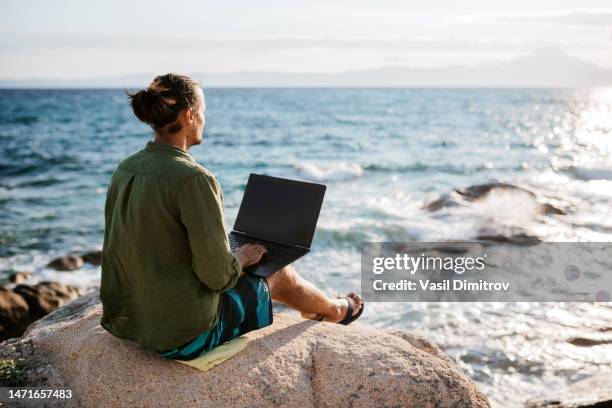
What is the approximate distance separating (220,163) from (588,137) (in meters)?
19.3

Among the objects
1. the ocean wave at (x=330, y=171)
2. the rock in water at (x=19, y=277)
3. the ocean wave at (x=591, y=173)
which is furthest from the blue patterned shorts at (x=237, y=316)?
the ocean wave at (x=591, y=173)

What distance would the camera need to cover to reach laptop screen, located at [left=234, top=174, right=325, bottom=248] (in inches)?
171

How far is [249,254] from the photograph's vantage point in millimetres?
3945

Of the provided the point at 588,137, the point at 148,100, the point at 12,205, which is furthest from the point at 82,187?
the point at 588,137

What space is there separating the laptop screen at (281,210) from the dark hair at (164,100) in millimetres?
1313

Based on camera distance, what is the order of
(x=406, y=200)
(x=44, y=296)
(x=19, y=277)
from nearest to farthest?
(x=44, y=296) → (x=19, y=277) → (x=406, y=200)

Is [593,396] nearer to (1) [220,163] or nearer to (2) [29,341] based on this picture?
(2) [29,341]

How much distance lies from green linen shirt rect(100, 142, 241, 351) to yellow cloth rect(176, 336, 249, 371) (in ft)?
0.71

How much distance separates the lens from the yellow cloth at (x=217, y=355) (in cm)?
363

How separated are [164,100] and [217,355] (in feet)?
4.99

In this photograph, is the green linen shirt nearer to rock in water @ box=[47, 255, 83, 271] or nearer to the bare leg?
the bare leg

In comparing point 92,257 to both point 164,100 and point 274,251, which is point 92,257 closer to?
point 274,251

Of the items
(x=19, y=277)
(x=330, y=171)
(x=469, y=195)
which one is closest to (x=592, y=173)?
(x=469, y=195)

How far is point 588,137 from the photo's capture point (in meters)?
31.0
